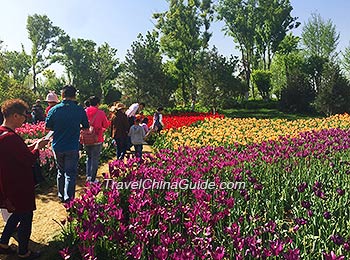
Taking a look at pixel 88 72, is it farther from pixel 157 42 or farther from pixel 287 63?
pixel 287 63

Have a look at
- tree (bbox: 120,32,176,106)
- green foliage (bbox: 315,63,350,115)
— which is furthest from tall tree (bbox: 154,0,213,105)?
green foliage (bbox: 315,63,350,115)

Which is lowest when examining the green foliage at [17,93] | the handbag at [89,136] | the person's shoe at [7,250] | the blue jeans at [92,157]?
the person's shoe at [7,250]

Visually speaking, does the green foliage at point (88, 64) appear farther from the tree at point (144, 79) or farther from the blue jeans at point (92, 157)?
the blue jeans at point (92, 157)

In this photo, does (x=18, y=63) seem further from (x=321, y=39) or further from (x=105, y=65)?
(x=321, y=39)

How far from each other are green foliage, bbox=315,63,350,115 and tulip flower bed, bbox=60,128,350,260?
18604 mm

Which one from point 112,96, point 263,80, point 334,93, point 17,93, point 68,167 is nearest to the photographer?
point 68,167

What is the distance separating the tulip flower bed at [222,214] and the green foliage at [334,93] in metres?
18.6

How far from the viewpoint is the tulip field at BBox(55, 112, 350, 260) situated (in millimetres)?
2662

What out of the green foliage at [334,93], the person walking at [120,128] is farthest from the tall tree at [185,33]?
the person walking at [120,128]

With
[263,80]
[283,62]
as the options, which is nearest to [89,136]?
[263,80]

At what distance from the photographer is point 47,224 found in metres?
4.89

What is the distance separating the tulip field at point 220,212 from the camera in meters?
2.67

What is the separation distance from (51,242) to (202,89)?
2317 centimetres

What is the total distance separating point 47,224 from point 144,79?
25.3 m
